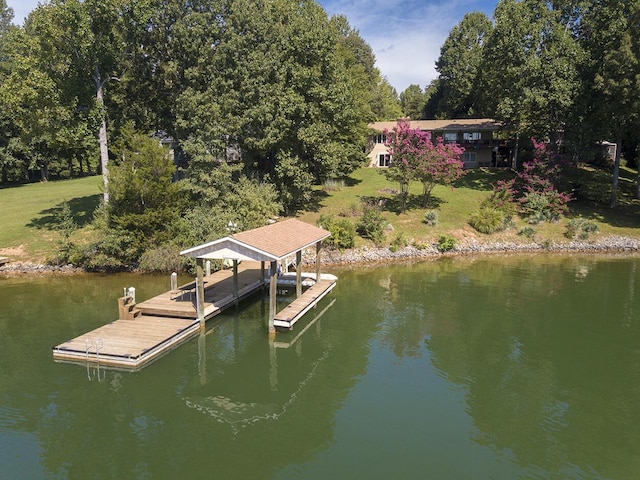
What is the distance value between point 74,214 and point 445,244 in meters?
30.2

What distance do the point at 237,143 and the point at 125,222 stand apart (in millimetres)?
12096

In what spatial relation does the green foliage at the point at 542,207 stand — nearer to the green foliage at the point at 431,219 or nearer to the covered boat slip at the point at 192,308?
the green foliage at the point at 431,219

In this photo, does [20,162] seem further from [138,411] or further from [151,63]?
[138,411]

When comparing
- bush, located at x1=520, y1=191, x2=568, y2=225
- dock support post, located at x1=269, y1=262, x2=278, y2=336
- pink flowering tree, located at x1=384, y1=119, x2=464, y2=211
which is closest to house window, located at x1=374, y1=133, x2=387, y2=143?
pink flowering tree, located at x1=384, y1=119, x2=464, y2=211

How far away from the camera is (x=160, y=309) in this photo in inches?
800

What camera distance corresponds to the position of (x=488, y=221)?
38.2 meters

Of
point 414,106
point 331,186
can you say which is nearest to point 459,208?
point 331,186

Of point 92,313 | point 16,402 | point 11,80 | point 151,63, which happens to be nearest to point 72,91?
point 11,80

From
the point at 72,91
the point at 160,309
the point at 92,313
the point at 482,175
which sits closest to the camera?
the point at 160,309

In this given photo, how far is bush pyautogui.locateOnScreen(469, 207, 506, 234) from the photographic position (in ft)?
125

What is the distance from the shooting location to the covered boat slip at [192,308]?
652 inches

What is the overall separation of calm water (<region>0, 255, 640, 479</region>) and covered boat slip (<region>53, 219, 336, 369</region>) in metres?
0.67

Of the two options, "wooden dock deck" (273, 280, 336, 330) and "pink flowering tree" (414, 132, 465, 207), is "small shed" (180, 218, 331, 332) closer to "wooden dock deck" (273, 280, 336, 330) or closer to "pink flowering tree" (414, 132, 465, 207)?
"wooden dock deck" (273, 280, 336, 330)

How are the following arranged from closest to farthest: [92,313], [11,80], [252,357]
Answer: [252,357] < [92,313] < [11,80]
